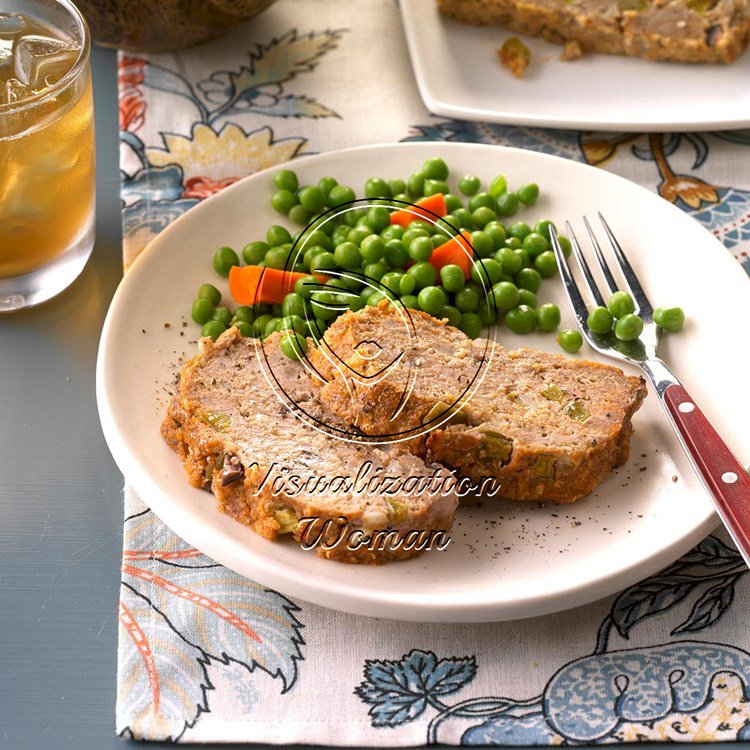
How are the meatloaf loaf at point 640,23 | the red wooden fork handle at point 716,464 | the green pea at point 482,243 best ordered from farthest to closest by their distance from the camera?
the meatloaf loaf at point 640,23
the green pea at point 482,243
the red wooden fork handle at point 716,464

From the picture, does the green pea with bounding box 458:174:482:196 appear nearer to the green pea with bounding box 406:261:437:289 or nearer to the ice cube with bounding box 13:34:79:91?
the green pea with bounding box 406:261:437:289

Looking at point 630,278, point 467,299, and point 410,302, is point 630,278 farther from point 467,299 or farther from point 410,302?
point 410,302

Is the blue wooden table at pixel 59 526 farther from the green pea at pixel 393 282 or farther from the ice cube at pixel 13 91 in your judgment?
the green pea at pixel 393 282

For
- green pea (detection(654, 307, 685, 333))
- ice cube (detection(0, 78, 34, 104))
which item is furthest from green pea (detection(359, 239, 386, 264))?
ice cube (detection(0, 78, 34, 104))

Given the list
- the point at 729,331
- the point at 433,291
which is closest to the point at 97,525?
the point at 433,291

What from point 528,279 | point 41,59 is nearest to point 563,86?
point 528,279

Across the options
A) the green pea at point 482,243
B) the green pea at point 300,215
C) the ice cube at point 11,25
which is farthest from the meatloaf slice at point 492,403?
the ice cube at point 11,25
